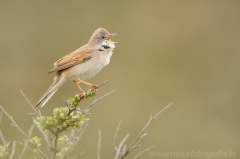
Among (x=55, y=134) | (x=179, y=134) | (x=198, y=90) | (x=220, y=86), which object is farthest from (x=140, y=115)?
(x=55, y=134)

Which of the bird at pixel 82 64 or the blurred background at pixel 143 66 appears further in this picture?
the blurred background at pixel 143 66

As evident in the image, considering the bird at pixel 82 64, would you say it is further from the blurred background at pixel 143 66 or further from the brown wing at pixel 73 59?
the blurred background at pixel 143 66

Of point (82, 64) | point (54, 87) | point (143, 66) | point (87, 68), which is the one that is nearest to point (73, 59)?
point (82, 64)

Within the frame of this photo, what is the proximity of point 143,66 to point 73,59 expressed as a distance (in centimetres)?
505

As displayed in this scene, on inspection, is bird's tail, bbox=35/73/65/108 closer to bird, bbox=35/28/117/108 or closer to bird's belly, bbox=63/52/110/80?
bird, bbox=35/28/117/108

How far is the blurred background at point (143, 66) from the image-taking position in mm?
8500

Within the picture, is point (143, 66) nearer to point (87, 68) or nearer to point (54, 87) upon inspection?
point (87, 68)

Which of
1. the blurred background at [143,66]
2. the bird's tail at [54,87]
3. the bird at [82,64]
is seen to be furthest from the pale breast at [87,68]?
the blurred background at [143,66]

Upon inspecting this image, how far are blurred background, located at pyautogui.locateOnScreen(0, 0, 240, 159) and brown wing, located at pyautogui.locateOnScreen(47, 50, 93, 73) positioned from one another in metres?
3.32

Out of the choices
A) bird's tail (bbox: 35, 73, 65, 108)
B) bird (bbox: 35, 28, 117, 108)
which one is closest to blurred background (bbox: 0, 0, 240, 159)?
bird (bbox: 35, 28, 117, 108)

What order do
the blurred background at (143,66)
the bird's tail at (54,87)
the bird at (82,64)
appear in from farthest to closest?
the blurred background at (143,66) < the bird at (82,64) < the bird's tail at (54,87)

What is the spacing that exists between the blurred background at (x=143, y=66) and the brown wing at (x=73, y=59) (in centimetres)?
332

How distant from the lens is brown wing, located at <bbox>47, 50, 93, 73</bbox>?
496cm

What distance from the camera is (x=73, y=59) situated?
5.13 metres
